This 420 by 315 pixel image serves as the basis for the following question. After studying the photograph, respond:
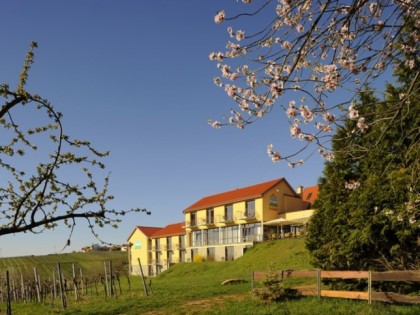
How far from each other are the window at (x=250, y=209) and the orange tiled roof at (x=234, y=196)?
805 mm

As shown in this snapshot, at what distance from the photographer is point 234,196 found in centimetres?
5522

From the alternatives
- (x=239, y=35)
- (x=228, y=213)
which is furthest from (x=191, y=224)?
(x=239, y=35)

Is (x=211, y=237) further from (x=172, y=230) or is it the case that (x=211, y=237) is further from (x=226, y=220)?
(x=172, y=230)

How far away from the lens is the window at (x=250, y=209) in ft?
168

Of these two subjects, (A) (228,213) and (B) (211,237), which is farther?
(B) (211,237)

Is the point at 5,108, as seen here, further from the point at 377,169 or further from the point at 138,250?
the point at 138,250

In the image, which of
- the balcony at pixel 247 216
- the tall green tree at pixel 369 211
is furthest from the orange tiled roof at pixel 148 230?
the tall green tree at pixel 369 211

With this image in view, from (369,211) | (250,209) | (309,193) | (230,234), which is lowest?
(230,234)

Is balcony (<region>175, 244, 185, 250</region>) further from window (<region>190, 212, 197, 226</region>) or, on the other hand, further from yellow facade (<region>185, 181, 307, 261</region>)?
window (<region>190, 212, 197, 226</region>)

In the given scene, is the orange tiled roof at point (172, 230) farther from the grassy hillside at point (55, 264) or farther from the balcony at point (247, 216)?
the balcony at point (247, 216)

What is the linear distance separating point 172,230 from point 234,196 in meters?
19.3

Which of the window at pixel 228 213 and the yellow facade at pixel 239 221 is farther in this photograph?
the window at pixel 228 213

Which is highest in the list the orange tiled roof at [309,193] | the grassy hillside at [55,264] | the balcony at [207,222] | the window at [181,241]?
the orange tiled roof at [309,193]

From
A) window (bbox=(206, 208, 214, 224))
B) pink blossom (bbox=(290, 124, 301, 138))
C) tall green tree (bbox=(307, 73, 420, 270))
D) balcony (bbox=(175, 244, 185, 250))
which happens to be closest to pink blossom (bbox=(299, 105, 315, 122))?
pink blossom (bbox=(290, 124, 301, 138))
